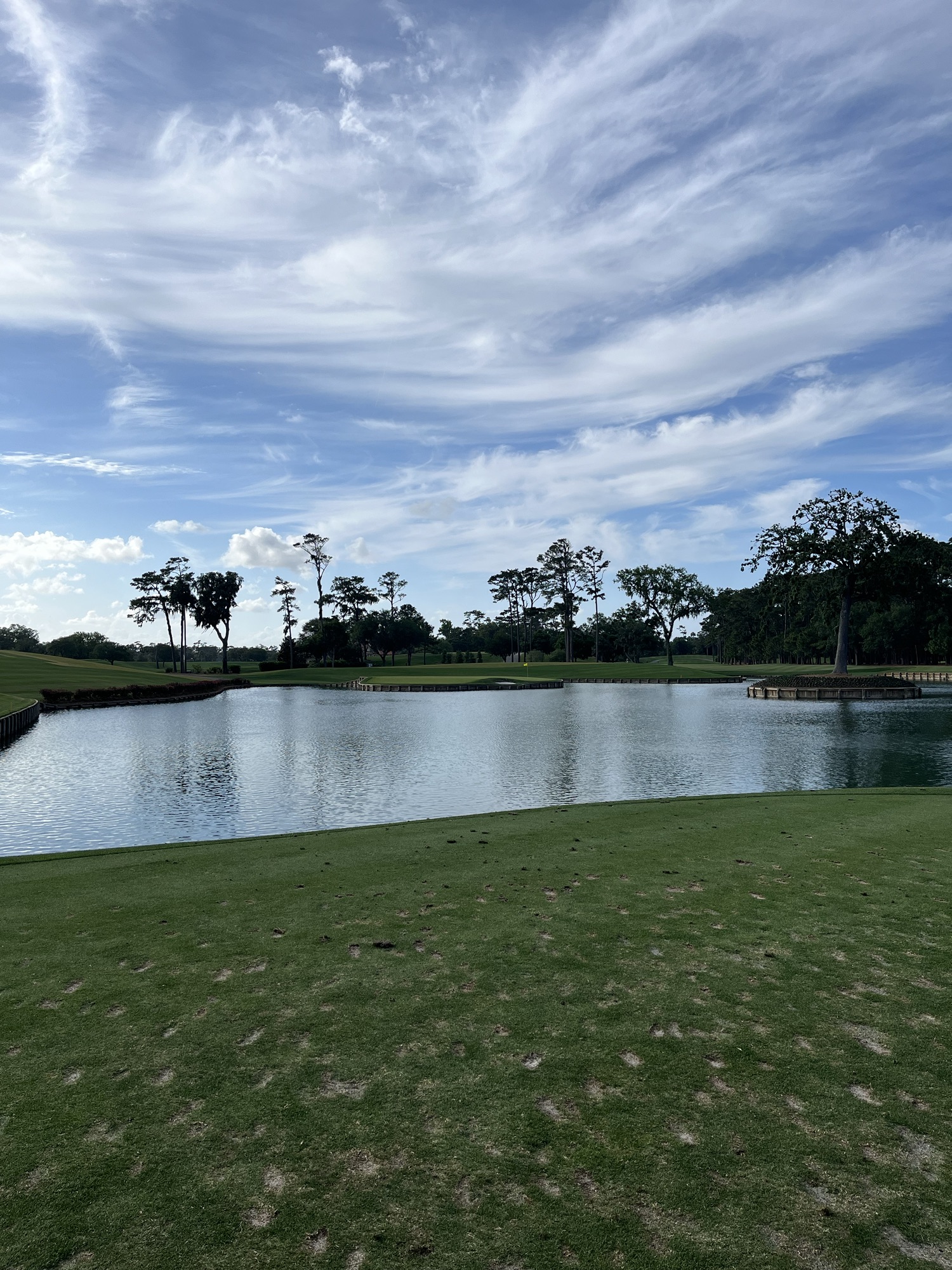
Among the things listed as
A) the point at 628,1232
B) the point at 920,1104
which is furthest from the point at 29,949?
the point at 920,1104

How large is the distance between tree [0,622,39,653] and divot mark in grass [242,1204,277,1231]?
600 feet

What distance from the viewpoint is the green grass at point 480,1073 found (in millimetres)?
3914

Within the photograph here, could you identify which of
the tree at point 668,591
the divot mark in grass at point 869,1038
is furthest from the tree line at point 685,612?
the divot mark in grass at point 869,1038

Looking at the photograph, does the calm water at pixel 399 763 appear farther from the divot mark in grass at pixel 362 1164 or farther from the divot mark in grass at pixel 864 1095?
the divot mark in grass at pixel 864 1095

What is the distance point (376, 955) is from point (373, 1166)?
3.08m

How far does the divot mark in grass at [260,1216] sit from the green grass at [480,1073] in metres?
0.02

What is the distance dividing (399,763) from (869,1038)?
71.7 ft

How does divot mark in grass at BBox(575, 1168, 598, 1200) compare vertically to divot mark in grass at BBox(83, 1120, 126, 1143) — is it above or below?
below

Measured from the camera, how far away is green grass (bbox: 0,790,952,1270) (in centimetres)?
391

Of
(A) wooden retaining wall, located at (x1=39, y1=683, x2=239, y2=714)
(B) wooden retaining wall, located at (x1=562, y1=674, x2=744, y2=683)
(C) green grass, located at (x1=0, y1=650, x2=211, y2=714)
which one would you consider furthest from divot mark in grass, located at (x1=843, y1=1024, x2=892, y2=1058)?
(B) wooden retaining wall, located at (x1=562, y1=674, x2=744, y2=683)

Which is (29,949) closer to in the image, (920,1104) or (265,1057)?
(265,1057)

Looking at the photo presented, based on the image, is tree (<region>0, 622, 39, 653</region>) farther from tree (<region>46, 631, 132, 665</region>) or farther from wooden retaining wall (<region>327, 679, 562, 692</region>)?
wooden retaining wall (<region>327, 679, 562, 692</region>)

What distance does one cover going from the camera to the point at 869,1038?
5746mm

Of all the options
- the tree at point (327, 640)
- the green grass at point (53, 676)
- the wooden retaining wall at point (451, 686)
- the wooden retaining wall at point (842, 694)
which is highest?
the tree at point (327, 640)
